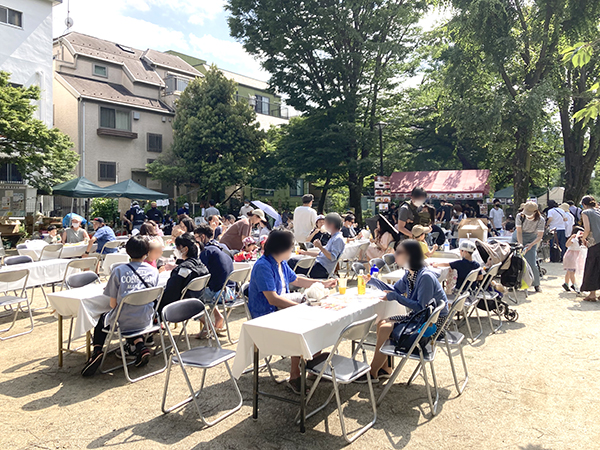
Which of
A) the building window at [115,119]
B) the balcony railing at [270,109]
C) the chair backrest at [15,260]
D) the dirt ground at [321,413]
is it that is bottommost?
the dirt ground at [321,413]

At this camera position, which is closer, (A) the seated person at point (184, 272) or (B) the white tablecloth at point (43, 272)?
(A) the seated person at point (184, 272)

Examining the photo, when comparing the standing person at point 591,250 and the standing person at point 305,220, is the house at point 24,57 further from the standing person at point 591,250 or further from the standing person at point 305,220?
the standing person at point 591,250

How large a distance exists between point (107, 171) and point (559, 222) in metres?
22.3

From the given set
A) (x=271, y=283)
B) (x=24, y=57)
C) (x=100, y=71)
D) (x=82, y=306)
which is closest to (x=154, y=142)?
(x=100, y=71)

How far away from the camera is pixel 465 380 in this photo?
13.8 feet

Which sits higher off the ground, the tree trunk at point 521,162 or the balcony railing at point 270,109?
the balcony railing at point 270,109

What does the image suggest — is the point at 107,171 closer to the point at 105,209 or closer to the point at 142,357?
the point at 105,209

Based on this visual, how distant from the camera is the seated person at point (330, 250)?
21.5 ft

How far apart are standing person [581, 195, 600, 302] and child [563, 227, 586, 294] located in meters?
0.44

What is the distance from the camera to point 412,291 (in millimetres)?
4047

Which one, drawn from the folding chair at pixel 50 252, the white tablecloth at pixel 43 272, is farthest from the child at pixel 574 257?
the folding chair at pixel 50 252

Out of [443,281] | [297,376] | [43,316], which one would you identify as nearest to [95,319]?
[297,376]

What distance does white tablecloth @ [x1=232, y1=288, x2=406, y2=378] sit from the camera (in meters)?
3.16

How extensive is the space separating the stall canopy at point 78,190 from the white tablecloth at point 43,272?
28.8 ft
